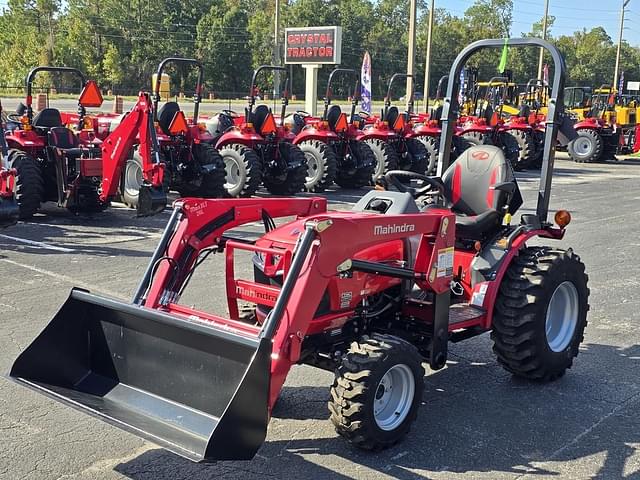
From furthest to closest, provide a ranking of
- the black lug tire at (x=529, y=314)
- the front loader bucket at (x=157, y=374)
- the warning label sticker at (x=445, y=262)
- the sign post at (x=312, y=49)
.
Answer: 1. the sign post at (x=312, y=49)
2. the black lug tire at (x=529, y=314)
3. the warning label sticker at (x=445, y=262)
4. the front loader bucket at (x=157, y=374)

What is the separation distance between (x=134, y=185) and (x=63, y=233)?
2023 mm

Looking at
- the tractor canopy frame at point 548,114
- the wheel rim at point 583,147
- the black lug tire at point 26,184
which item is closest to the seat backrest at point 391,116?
the black lug tire at point 26,184

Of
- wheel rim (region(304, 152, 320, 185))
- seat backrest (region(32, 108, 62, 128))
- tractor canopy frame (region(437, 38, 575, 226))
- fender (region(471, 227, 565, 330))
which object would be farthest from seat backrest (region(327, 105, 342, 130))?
fender (region(471, 227, 565, 330))

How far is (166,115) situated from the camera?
12.3m

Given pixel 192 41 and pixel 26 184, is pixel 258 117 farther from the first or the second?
pixel 192 41

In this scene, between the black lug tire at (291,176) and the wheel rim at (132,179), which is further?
the black lug tire at (291,176)

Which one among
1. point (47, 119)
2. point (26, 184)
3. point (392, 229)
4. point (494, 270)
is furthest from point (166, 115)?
point (392, 229)

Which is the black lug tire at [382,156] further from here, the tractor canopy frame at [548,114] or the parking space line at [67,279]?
the tractor canopy frame at [548,114]

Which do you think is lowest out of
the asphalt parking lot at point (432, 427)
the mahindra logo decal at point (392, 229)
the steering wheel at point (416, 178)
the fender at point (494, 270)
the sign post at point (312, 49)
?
the asphalt parking lot at point (432, 427)

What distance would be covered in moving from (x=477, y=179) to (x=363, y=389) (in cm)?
232

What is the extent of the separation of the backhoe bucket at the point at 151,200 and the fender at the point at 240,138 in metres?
3.57

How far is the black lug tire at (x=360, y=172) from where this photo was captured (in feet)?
51.1

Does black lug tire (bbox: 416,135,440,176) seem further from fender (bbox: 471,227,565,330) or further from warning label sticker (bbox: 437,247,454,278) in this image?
warning label sticker (bbox: 437,247,454,278)

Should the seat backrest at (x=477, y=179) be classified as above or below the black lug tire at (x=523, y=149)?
above
